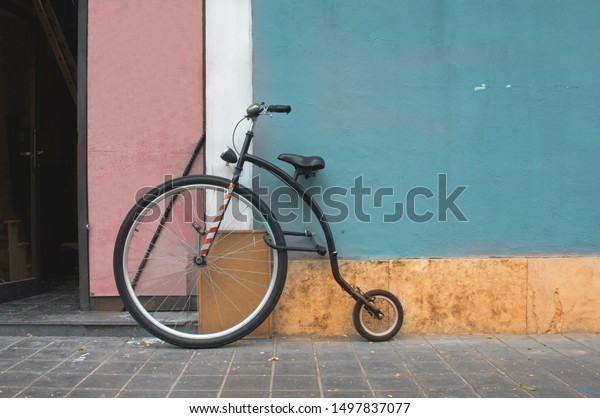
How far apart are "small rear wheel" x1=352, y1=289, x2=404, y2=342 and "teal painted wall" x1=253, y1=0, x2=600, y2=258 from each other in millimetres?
373

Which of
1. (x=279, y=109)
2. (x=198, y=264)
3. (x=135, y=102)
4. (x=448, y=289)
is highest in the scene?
(x=135, y=102)

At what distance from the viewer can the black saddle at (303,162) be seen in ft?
13.1

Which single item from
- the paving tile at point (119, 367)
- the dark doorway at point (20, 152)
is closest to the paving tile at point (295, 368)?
the paving tile at point (119, 367)

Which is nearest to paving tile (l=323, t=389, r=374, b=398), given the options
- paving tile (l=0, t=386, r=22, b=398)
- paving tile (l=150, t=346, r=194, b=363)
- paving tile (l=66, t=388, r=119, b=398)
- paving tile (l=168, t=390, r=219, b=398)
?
paving tile (l=168, t=390, r=219, b=398)

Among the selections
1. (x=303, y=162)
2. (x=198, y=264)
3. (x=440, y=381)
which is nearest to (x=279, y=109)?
(x=303, y=162)

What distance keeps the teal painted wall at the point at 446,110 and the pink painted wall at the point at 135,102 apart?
61cm

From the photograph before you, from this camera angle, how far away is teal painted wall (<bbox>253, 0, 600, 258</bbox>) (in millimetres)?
4305

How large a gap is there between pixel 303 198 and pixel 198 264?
917mm

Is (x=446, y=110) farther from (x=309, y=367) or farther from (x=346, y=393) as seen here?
(x=346, y=393)

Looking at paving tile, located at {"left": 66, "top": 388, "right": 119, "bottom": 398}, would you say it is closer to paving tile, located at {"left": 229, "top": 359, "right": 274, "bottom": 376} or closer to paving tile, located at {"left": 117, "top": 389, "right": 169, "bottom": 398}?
paving tile, located at {"left": 117, "top": 389, "right": 169, "bottom": 398}

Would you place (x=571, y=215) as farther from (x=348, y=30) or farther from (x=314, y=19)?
(x=314, y=19)

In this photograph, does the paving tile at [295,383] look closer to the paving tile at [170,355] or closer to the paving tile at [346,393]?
the paving tile at [346,393]

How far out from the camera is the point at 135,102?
449 centimetres

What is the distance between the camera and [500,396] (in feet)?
10.1
